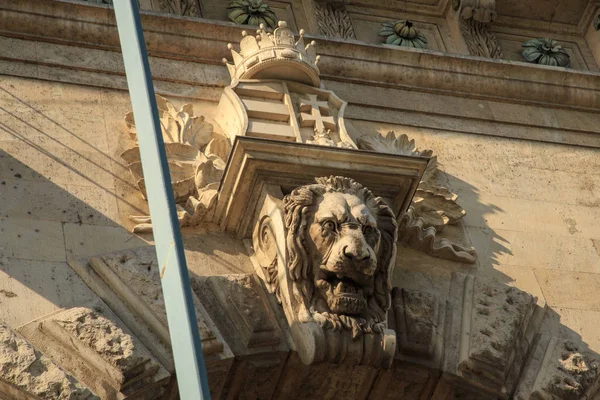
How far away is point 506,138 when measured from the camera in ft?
44.0

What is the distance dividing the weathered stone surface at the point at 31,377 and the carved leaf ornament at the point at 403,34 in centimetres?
556

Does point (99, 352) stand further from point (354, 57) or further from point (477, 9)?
point (477, 9)

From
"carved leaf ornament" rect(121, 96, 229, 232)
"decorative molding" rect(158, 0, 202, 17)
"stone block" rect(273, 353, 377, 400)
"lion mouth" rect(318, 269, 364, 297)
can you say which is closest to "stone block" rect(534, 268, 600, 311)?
"stone block" rect(273, 353, 377, 400)

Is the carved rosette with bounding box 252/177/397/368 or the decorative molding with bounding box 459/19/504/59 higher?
the decorative molding with bounding box 459/19/504/59

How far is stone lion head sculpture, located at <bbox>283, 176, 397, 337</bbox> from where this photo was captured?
10.5 m

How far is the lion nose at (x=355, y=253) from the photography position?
34.2ft

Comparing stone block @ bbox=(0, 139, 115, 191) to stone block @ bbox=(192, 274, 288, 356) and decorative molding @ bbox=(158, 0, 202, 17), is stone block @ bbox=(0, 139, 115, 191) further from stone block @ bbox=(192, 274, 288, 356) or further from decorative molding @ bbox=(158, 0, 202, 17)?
decorative molding @ bbox=(158, 0, 202, 17)

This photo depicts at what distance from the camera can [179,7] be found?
13.7 metres

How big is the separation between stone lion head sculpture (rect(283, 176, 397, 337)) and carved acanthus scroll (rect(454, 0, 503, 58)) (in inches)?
154

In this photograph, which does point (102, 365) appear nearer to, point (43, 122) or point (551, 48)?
point (43, 122)

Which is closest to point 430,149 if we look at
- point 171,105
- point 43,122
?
point 171,105

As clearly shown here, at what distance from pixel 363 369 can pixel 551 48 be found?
4972 mm

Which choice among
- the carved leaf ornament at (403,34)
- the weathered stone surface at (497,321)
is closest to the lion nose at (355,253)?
the weathered stone surface at (497,321)

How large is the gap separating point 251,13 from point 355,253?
3970 millimetres
